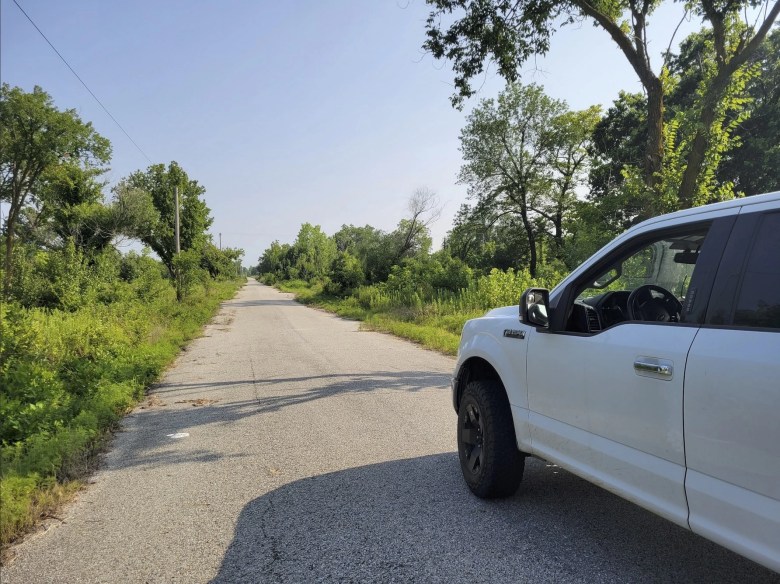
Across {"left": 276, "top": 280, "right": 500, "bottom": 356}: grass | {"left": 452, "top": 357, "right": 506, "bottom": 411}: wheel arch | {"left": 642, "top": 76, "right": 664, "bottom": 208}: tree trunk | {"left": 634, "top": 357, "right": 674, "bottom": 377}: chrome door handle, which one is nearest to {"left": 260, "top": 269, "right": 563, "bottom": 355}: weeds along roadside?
{"left": 276, "top": 280, "right": 500, "bottom": 356}: grass

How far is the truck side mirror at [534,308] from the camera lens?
3264 mm

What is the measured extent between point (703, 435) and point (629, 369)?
1.53 feet

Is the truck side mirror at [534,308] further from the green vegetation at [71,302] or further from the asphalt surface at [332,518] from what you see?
the green vegetation at [71,302]

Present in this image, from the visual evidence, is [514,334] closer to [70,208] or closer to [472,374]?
[472,374]

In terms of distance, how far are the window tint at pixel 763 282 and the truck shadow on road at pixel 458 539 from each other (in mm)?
1629

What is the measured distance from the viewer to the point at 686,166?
8.77 meters

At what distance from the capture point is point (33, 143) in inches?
868

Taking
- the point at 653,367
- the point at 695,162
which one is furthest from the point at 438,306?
the point at 653,367

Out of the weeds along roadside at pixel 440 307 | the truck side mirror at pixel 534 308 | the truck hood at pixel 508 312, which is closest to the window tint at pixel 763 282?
the truck side mirror at pixel 534 308

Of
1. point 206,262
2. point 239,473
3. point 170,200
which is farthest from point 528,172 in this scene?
point 239,473

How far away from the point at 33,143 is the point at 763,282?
2669cm

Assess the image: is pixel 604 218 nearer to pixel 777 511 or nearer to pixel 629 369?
pixel 629 369

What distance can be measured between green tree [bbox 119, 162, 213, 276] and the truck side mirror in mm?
29141

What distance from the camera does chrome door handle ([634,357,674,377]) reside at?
92.0 inches
